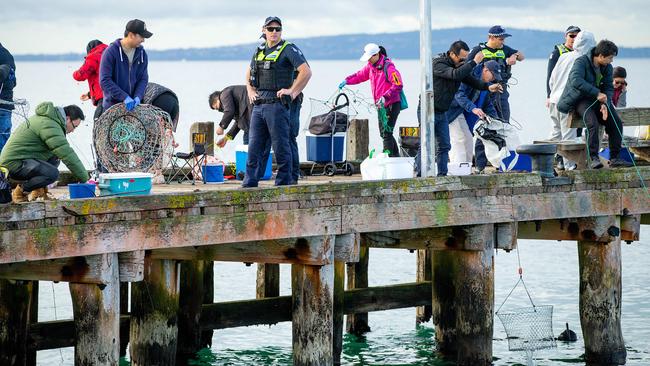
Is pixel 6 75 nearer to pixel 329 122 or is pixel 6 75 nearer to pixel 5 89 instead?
pixel 5 89

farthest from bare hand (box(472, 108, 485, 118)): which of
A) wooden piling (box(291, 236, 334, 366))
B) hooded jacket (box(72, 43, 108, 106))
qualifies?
hooded jacket (box(72, 43, 108, 106))

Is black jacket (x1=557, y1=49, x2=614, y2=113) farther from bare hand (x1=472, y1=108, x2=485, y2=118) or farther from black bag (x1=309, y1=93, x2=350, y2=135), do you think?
black bag (x1=309, y1=93, x2=350, y2=135)

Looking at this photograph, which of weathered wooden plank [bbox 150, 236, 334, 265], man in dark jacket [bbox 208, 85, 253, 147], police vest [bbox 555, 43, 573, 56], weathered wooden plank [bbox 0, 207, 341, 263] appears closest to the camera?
weathered wooden plank [bbox 0, 207, 341, 263]

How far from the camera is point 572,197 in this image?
17.2 m

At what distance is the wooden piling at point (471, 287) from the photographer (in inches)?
658

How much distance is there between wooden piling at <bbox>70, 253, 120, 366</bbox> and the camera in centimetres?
1398

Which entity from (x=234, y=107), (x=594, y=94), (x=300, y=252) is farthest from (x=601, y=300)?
(x=234, y=107)

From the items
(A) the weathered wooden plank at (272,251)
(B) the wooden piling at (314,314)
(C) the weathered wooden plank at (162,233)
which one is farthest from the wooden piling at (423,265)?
(C) the weathered wooden plank at (162,233)

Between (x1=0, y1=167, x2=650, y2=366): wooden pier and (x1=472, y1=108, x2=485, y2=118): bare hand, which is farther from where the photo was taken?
(x1=472, y1=108, x2=485, y2=118): bare hand

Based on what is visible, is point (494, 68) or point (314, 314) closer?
point (314, 314)

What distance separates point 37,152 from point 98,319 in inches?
71.9

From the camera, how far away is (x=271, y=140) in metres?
16.5

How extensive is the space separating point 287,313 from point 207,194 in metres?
3.48

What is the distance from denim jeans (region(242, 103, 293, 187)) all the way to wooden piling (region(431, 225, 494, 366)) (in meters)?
1.92
